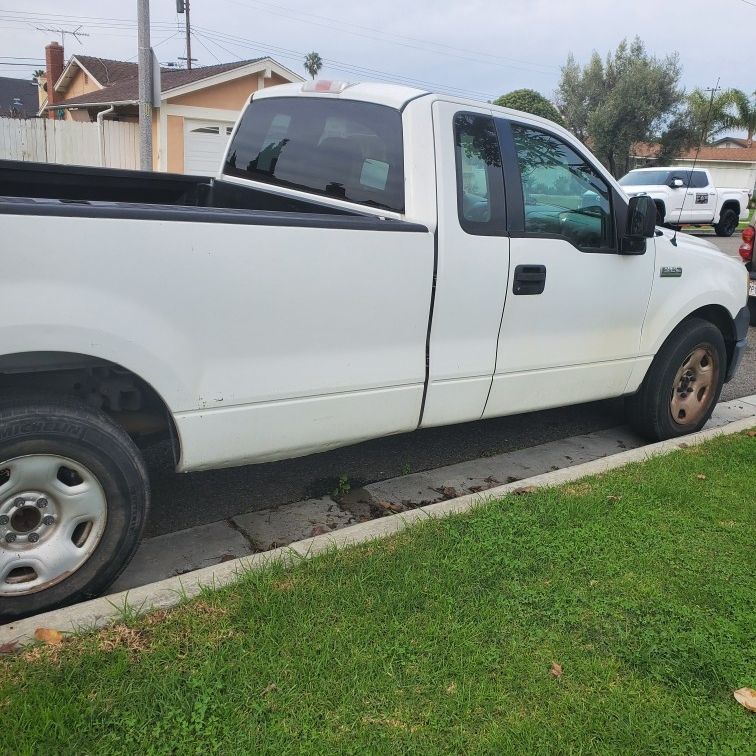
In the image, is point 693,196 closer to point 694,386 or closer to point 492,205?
point 694,386

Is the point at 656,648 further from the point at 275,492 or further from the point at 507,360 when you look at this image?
the point at 275,492

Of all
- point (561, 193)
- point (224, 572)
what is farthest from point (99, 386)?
point (561, 193)

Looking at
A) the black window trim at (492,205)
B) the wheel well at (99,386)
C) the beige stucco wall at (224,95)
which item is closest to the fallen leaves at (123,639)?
the wheel well at (99,386)

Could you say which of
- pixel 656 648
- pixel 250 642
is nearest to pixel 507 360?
pixel 656 648

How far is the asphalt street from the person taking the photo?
4035 mm

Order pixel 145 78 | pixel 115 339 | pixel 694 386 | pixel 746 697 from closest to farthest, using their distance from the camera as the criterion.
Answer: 1. pixel 746 697
2. pixel 115 339
3. pixel 694 386
4. pixel 145 78

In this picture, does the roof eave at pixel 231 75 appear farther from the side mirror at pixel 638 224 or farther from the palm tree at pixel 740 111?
the palm tree at pixel 740 111

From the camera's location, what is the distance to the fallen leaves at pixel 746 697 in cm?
254

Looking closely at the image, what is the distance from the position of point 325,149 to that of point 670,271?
2240 millimetres

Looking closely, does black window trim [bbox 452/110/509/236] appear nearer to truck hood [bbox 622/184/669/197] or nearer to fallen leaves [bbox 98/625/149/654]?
fallen leaves [bbox 98/625/149/654]

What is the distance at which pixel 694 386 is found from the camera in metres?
5.32

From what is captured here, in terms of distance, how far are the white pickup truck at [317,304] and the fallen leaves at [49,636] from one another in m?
0.23

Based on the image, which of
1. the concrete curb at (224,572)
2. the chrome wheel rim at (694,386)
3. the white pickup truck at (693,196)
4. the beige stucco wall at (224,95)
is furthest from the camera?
the white pickup truck at (693,196)

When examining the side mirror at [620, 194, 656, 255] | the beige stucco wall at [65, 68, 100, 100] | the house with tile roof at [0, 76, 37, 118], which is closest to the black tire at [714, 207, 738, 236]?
the beige stucco wall at [65, 68, 100, 100]
